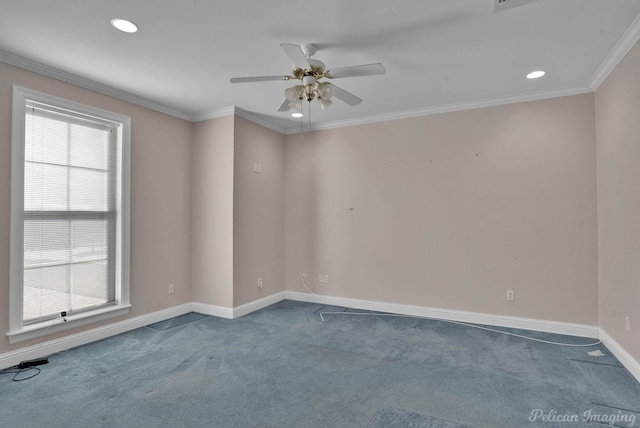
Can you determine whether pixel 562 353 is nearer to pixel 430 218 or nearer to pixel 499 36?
pixel 430 218

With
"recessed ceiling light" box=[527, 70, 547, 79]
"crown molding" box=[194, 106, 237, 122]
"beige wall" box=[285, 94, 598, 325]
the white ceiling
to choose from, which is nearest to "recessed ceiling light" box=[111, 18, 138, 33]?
the white ceiling

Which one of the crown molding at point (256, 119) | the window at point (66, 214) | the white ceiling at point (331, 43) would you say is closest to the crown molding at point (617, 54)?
the white ceiling at point (331, 43)

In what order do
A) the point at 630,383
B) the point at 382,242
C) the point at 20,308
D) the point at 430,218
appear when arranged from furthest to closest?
1. the point at 382,242
2. the point at 430,218
3. the point at 20,308
4. the point at 630,383

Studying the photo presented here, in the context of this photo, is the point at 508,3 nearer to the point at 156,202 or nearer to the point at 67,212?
the point at 156,202

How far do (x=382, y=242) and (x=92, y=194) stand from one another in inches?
130

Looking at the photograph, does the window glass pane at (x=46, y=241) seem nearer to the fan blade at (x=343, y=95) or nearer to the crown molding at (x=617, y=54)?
the fan blade at (x=343, y=95)

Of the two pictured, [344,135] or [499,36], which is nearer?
[499,36]

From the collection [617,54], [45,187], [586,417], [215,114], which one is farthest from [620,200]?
[45,187]

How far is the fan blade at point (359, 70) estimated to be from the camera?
7.77ft

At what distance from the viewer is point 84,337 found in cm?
326

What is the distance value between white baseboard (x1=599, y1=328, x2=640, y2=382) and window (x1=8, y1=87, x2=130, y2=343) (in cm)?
453

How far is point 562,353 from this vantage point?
3029mm

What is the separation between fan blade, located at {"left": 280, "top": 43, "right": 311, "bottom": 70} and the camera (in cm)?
214

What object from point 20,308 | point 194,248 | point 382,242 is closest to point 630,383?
point 382,242
